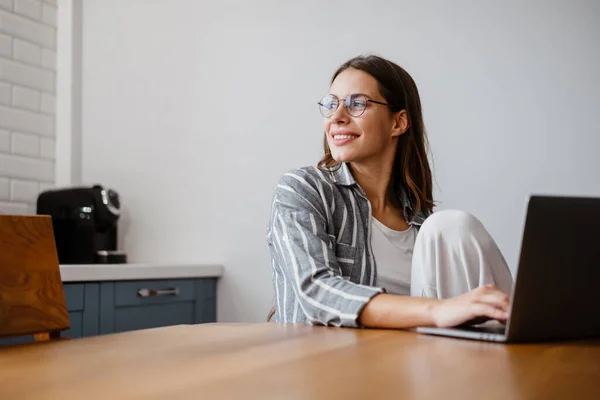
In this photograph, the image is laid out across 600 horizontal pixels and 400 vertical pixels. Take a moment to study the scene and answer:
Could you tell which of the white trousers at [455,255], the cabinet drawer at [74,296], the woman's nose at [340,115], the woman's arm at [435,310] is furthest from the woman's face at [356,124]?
the cabinet drawer at [74,296]

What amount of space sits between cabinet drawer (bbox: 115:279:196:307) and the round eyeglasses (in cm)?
117

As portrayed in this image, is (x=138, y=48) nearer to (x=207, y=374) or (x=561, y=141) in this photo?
(x=561, y=141)

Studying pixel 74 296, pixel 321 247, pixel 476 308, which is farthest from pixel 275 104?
pixel 476 308

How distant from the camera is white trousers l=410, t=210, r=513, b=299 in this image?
1.45 metres

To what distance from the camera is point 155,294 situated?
2.93 meters

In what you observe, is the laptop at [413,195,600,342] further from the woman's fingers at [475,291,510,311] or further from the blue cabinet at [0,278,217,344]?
the blue cabinet at [0,278,217,344]

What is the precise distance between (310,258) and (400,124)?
2.30 feet

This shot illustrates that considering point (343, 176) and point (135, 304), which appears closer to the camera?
point (343, 176)

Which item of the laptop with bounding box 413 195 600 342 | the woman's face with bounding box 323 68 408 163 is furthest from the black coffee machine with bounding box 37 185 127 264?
the laptop with bounding box 413 195 600 342

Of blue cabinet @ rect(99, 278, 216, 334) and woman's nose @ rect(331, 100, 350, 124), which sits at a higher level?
woman's nose @ rect(331, 100, 350, 124)

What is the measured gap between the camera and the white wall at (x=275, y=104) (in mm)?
2582

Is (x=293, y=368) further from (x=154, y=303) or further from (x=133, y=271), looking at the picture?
(x=154, y=303)

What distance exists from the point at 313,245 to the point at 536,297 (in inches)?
25.8

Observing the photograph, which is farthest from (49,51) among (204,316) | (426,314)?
(426,314)
